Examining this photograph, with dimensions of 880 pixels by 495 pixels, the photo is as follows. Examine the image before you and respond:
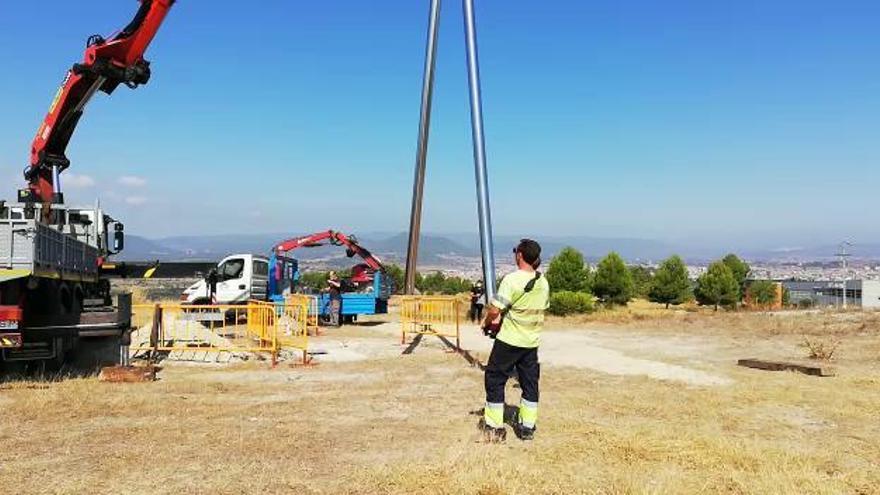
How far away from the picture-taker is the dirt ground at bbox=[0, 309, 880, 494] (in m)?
5.62

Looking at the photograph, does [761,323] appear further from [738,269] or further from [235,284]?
[738,269]

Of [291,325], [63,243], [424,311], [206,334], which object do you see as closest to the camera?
[63,243]

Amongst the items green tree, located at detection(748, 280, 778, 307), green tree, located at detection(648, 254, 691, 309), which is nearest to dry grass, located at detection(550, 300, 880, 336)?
green tree, located at detection(648, 254, 691, 309)

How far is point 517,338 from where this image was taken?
705 centimetres

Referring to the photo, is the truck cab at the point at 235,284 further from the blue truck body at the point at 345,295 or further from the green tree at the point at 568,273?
the green tree at the point at 568,273

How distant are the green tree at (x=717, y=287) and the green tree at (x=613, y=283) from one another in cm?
780

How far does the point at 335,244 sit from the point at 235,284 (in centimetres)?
418

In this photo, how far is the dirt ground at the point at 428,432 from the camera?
5.62 meters

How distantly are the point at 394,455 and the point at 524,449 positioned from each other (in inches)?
45.8

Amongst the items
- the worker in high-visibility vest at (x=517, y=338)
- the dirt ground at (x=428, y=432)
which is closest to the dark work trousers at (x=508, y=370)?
the worker in high-visibility vest at (x=517, y=338)

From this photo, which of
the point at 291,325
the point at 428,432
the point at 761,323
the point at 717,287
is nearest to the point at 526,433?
the point at 428,432

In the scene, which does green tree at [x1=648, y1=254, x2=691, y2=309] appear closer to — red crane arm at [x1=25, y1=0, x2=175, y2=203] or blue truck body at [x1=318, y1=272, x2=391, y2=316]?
blue truck body at [x1=318, y1=272, x2=391, y2=316]

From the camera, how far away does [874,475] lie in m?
6.00

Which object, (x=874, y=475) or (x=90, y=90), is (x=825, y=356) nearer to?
(x=874, y=475)
